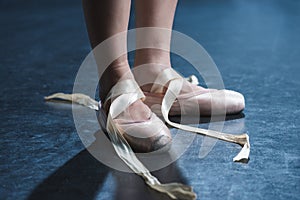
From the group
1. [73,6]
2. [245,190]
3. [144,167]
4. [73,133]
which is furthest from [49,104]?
[73,6]

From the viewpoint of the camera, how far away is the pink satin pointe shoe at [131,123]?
91 cm

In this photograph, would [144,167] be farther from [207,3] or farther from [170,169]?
[207,3]

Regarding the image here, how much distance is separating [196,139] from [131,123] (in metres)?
0.13

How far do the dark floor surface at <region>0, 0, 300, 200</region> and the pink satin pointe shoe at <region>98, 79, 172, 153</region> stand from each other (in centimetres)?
5

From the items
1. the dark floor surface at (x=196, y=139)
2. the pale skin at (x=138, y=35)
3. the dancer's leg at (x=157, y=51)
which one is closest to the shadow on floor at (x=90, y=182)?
the dark floor surface at (x=196, y=139)

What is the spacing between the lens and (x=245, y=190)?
2.60ft

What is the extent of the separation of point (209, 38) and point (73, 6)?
81cm

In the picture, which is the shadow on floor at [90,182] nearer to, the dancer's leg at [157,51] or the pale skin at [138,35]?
the pale skin at [138,35]

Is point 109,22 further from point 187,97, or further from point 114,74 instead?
point 187,97

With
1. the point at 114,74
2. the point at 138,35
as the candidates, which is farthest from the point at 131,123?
the point at 138,35

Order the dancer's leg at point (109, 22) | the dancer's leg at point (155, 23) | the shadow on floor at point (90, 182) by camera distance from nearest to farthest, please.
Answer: the shadow on floor at point (90, 182)
the dancer's leg at point (109, 22)
the dancer's leg at point (155, 23)

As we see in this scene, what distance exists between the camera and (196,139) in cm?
98

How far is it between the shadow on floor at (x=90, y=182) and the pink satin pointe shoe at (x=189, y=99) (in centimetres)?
21

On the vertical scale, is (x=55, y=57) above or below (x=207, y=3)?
above
